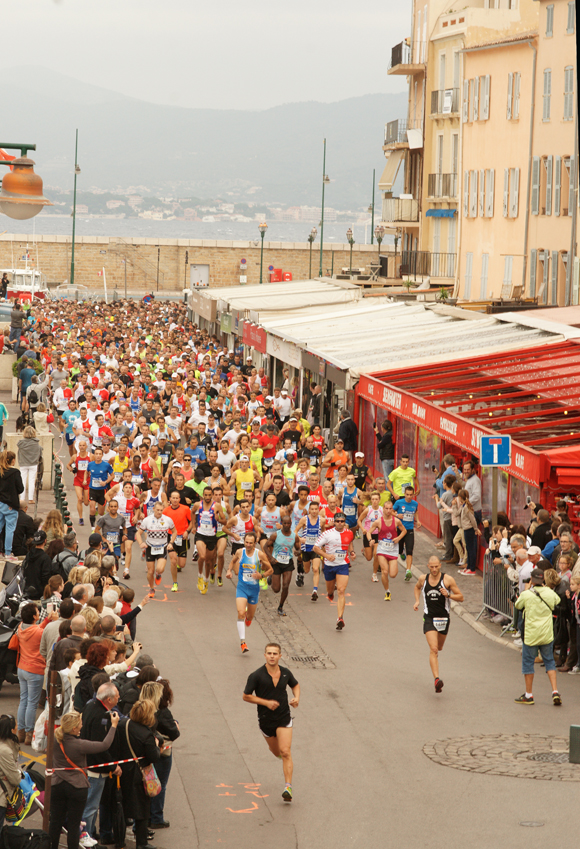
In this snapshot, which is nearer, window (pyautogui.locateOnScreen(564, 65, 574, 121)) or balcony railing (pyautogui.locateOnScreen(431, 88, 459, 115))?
window (pyautogui.locateOnScreen(564, 65, 574, 121))

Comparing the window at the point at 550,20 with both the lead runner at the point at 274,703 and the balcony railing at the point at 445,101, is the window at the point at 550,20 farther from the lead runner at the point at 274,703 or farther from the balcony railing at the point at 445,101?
the lead runner at the point at 274,703

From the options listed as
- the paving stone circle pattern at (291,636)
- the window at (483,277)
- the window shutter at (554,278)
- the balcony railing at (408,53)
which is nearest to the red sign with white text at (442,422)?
the paving stone circle pattern at (291,636)

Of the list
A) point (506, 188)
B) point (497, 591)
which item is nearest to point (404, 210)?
point (506, 188)

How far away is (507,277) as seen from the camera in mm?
39719

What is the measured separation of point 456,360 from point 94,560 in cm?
1184

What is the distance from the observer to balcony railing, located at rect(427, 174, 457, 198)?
4970 cm

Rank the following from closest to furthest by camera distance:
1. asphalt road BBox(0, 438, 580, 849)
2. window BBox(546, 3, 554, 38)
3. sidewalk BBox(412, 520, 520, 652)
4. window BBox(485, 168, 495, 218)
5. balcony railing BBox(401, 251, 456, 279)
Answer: asphalt road BBox(0, 438, 580, 849), sidewalk BBox(412, 520, 520, 652), window BBox(546, 3, 554, 38), window BBox(485, 168, 495, 218), balcony railing BBox(401, 251, 456, 279)

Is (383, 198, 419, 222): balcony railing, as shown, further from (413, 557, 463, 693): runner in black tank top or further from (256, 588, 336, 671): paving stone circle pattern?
(413, 557, 463, 693): runner in black tank top

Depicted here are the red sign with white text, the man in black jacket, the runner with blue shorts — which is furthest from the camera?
the red sign with white text

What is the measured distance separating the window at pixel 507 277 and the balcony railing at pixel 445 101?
39.4ft

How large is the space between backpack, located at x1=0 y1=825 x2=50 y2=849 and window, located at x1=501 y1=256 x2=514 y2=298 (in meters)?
32.7

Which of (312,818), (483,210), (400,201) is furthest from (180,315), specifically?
(312,818)

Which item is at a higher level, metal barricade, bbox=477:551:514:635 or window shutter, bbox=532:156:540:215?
window shutter, bbox=532:156:540:215

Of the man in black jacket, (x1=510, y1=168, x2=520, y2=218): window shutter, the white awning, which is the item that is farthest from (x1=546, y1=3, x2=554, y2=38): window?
the man in black jacket
